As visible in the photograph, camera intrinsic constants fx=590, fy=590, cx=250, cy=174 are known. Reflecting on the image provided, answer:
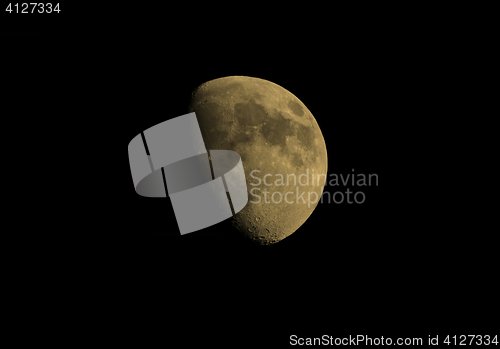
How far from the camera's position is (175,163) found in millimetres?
7930

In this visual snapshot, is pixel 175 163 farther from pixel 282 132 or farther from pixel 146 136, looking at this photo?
pixel 282 132

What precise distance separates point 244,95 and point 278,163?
3.37 feet

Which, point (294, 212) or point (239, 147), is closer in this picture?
point (239, 147)

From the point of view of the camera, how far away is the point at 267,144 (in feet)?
24.6

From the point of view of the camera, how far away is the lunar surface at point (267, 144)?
24.5ft

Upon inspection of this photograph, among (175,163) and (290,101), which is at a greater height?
(290,101)

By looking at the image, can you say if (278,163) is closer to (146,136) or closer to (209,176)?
(209,176)

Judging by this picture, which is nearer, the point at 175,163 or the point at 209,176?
the point at 209,176

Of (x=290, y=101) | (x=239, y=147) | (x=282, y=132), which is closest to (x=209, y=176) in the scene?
(x=239, y=147)

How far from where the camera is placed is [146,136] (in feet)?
24.5

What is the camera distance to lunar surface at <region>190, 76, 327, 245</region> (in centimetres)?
746

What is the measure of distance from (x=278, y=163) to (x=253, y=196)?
20.9 inches

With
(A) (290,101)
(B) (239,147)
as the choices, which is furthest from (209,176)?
(A) (290,101)

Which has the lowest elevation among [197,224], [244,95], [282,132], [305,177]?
[197,224]
